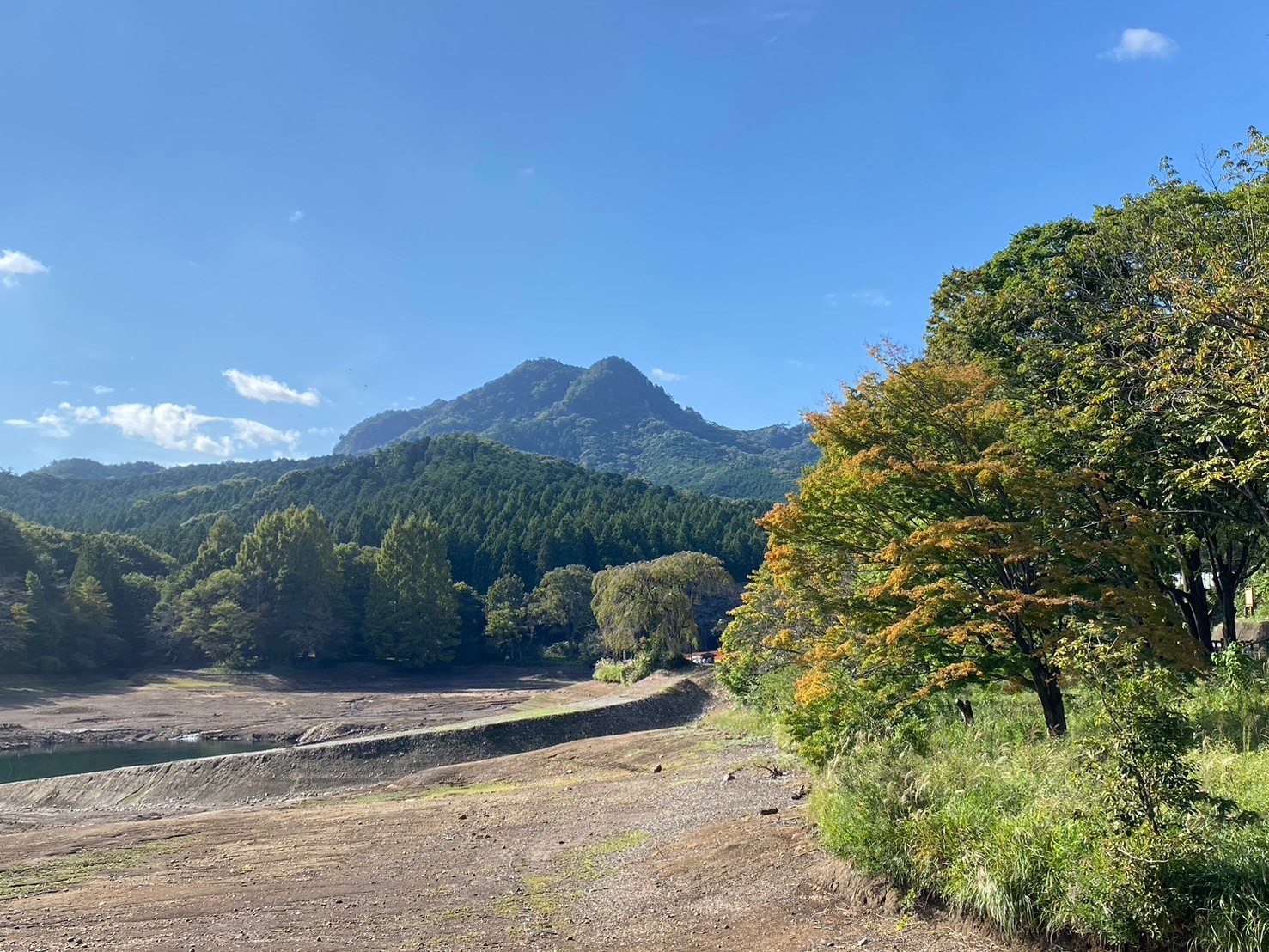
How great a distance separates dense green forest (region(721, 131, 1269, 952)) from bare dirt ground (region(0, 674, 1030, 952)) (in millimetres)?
1047

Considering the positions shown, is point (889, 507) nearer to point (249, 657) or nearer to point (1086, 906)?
point (1086, 906)

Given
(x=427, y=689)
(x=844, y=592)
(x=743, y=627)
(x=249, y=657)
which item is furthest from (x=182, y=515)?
(x=844, y=592)

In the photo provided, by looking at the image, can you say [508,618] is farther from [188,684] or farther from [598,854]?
[598,854]

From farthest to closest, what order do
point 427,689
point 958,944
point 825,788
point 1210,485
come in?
point 427,689, point 1210,485, point 825,788, point 958,944

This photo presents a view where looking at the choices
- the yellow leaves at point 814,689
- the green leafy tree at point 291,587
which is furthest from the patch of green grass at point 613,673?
the yellow leaves at point 814,689

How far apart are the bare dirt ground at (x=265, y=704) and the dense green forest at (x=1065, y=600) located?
36.4m

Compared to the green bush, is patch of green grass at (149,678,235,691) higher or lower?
lower

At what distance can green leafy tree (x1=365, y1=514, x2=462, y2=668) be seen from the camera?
81.6m

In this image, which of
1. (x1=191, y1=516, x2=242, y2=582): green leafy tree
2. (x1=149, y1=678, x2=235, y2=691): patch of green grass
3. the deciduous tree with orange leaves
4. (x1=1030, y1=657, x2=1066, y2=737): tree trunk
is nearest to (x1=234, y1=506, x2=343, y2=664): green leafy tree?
(x1=191, y1=516, x2=242, y2=582): green leafy tree

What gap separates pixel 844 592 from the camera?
598 inches

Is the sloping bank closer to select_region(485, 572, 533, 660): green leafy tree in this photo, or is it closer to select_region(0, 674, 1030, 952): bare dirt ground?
select_region(0, 674, 1030, 952): bare dirt ground

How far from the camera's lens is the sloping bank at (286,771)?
93.6ft

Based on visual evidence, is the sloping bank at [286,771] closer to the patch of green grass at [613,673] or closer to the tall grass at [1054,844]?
the patch of green grass at [613,673]

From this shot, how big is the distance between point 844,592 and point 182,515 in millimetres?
172344
